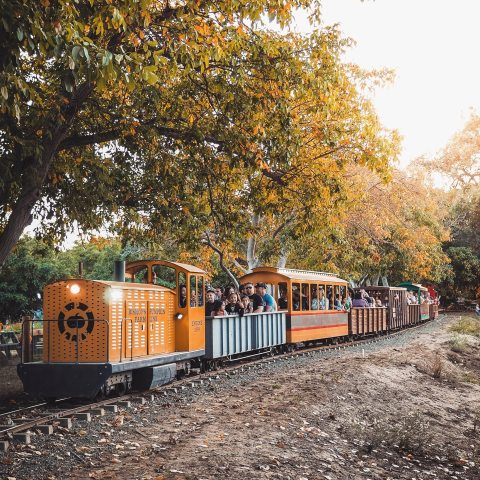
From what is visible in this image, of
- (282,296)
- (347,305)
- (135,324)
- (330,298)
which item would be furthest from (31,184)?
(347,305)

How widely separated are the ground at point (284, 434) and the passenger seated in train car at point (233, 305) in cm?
156

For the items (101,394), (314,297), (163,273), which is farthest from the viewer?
(314,297)

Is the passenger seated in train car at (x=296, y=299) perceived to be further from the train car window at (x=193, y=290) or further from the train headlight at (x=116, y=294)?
the train headlight at (x=116, y=294)

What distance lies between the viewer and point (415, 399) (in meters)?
14.4

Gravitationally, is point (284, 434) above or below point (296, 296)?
below

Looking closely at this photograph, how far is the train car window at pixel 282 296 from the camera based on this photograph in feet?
66.7

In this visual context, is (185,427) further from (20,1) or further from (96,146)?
(96,146)

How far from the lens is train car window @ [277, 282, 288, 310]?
66.7 ft

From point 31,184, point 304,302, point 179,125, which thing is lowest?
point 304,302

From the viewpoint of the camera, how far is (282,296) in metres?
20.5

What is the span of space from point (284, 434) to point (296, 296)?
1138cm

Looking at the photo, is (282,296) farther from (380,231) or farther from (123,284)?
(380,231)

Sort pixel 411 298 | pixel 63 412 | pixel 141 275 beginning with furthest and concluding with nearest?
1. pixel 411 298
2. pixel 141 275
3. pixel 63 412

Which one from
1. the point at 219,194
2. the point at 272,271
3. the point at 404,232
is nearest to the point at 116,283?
the point at 219,194
